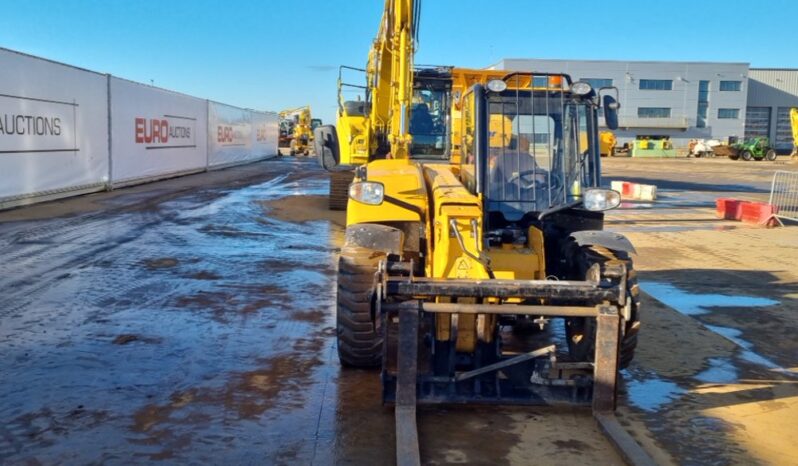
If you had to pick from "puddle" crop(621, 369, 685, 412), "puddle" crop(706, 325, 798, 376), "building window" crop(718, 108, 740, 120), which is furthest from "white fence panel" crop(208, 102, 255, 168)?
"building window" crop(718, 108, 740, 120)

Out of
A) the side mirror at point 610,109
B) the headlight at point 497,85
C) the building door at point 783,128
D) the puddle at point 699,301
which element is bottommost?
the puddle at point 699,301

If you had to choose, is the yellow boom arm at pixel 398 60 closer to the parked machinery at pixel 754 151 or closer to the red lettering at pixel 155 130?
the red lettering at pixel 155 130

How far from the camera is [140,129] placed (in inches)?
982

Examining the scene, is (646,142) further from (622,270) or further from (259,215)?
(622,270)

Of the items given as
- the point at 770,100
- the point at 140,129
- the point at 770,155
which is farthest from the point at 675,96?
the point at 140,129

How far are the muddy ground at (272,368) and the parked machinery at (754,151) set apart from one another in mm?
53635

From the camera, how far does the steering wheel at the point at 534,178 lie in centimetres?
646

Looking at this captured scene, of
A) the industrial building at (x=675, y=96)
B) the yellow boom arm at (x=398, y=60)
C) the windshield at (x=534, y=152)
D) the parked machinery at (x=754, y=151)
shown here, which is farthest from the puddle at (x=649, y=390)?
the industrial building at (x=675, y=96)

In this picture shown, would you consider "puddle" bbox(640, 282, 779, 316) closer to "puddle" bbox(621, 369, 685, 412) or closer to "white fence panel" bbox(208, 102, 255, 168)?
"puddle" bbox(621, 369, 685, 412)

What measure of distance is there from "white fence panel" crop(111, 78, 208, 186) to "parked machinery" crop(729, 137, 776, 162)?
4707 cm

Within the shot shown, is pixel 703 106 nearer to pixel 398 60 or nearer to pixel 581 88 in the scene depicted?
pixel 398 60

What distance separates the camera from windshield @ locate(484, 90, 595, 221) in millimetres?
6414

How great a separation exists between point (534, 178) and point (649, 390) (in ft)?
6.64

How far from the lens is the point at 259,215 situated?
17.4 m
